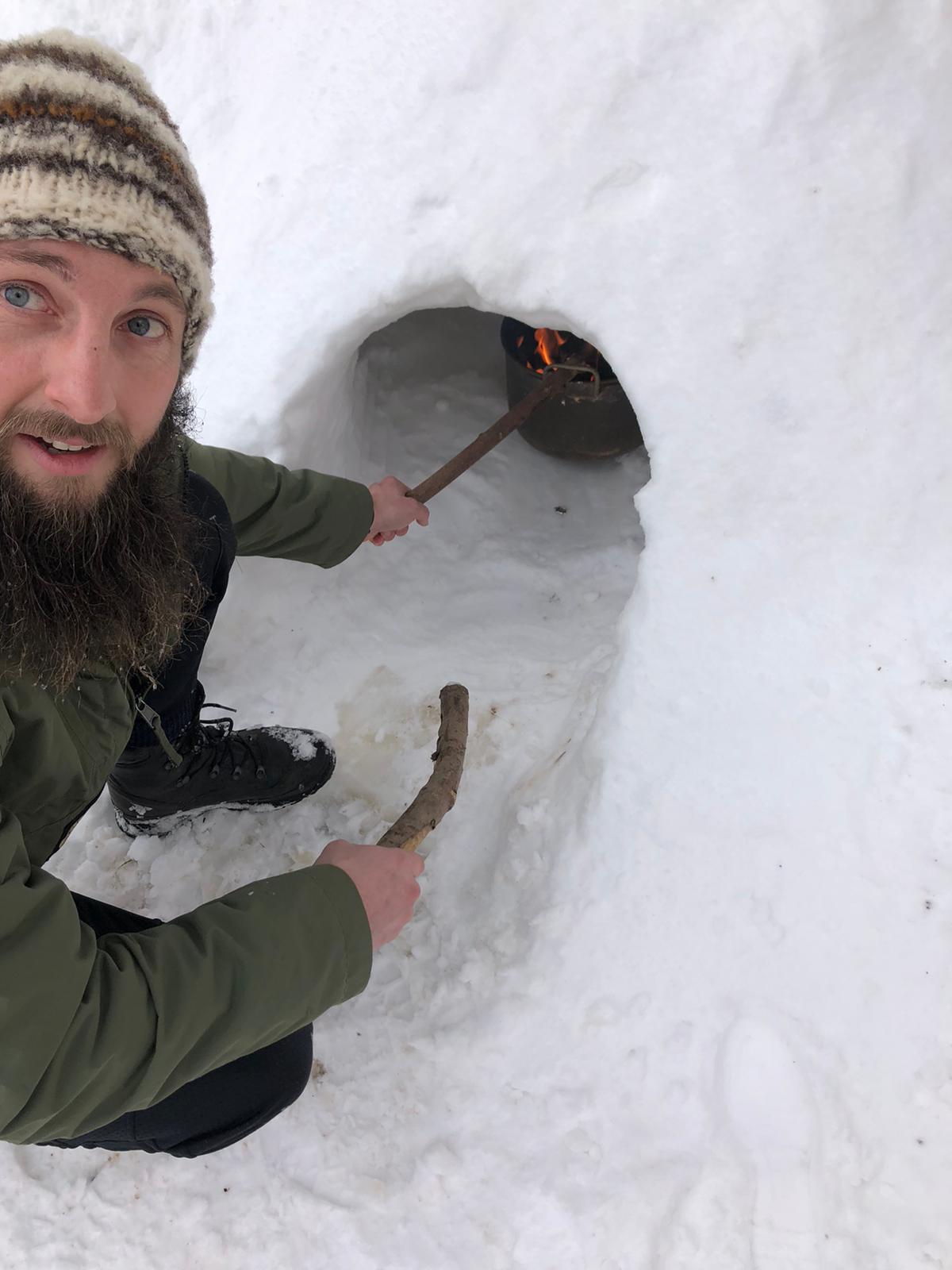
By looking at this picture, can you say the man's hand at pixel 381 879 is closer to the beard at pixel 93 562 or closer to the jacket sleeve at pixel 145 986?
the jacket sleeve at pixel 145 986

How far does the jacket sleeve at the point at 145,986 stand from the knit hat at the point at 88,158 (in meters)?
0.79

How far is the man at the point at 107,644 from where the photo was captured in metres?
1.06

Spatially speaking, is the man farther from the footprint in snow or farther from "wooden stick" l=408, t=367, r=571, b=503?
"wooden stick" l=408, t=367, r=571, b=503

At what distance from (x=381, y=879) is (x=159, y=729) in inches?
24.0

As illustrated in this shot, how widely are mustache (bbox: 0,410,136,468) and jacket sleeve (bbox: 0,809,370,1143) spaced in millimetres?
523

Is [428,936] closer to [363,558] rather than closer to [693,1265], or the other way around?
[693,1265]

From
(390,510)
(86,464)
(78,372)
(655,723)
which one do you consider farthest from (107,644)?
(655,723)

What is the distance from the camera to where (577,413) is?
9.51 ft

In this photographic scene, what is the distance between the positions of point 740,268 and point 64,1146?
217cm

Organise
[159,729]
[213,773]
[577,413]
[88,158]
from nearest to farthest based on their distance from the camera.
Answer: [88,158]
[159,729]
[213,773]
[577,413]

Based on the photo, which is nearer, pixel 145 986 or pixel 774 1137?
pixel 145 986

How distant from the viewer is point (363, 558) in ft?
8.54

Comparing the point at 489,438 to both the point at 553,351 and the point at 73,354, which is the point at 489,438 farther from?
the point at 73,354

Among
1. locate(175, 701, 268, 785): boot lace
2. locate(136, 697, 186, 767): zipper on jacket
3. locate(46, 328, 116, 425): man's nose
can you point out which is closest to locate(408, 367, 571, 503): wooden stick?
locate(175, 701, 268, 785): boot lace
